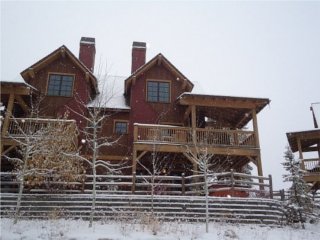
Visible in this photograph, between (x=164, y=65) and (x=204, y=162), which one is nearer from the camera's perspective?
(x=204, y=162)

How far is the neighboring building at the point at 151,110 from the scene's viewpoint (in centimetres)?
1988

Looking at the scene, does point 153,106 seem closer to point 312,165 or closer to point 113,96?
point 113,96

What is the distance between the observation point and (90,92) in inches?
934

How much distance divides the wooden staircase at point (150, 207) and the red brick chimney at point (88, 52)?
12.8m

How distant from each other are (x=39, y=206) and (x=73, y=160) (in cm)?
269

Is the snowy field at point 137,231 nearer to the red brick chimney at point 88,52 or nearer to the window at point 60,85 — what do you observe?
the window at point 60,85

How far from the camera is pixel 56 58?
23.4 m

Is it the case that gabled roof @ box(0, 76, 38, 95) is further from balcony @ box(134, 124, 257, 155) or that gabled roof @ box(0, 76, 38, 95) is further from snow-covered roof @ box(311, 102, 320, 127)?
snow-covered roof @ box(311, 102, 320, 127)

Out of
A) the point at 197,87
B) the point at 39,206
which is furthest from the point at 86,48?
the point at 39,206

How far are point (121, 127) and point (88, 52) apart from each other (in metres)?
7.29

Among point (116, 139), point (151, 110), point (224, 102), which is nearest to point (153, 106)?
point (151, 110)

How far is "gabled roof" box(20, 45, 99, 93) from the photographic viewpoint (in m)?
22.5

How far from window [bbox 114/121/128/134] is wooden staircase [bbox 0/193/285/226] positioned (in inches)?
288

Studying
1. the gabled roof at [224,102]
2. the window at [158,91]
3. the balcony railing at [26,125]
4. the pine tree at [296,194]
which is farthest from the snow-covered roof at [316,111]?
the balcony railing at [26,125]
